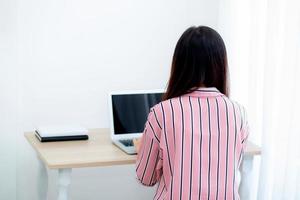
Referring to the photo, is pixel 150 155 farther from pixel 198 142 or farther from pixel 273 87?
pixel 273 87

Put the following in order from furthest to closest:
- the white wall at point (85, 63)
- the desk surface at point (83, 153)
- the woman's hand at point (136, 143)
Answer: the white wall at point (85, 63)
the woman's hand at point (136, 143)
the desk surface at point (83, 153)

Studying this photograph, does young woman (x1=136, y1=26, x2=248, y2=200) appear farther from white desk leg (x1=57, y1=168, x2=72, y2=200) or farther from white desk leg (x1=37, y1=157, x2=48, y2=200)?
white desk leg (x1=37, y1=157, x2=48, y2=200)

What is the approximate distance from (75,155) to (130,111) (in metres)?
0.42

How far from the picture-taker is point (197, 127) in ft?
4.83

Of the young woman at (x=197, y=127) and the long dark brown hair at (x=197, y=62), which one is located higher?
the long dark brown hair at (x=197, y=62)

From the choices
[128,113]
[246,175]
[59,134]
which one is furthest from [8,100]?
[246,175]

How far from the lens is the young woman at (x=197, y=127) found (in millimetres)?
1476

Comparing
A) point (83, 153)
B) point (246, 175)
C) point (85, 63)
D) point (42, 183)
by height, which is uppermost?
point (85, 63)

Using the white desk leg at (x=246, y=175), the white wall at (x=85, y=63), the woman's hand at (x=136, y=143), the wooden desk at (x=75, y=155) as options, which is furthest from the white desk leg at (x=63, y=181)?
the white desk leg at (x=246, y=175)

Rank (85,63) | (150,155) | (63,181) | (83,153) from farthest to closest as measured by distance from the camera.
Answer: (85,63), (83,153), (63,181), (150,155)

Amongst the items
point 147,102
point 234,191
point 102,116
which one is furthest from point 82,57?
point 234,191

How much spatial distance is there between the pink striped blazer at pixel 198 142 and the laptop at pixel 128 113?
2.32 ft

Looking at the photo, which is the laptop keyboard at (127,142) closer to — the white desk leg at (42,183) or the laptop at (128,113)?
the laptop at (128,113)

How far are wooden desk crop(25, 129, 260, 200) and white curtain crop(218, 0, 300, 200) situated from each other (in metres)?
0.13
